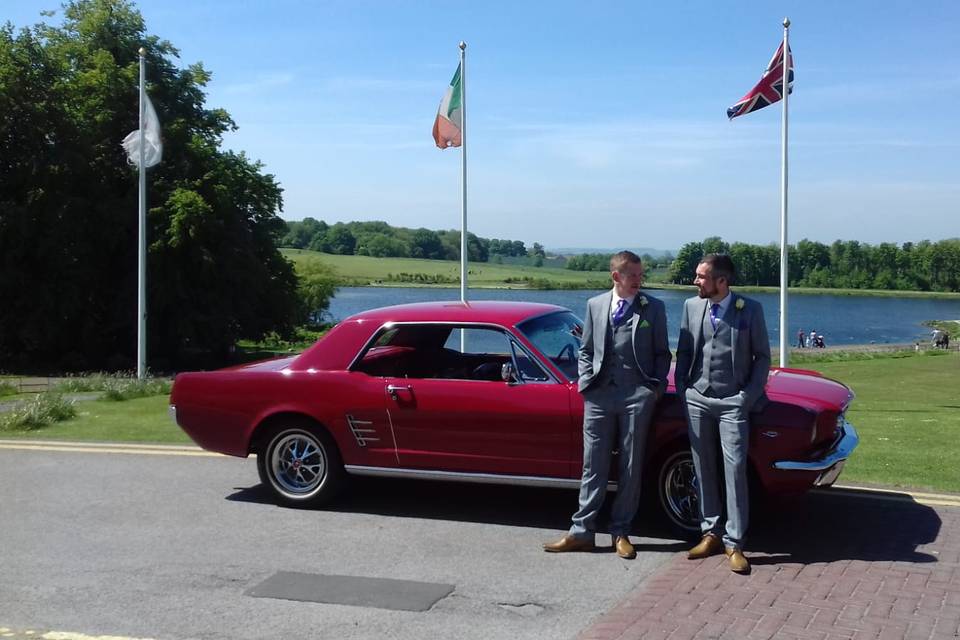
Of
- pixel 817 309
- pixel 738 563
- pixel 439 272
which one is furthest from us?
pixel 817 309

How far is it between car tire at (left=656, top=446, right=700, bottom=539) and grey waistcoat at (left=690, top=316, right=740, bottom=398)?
1.87 feet

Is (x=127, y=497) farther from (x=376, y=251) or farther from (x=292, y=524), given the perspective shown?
(x=376, y=251)

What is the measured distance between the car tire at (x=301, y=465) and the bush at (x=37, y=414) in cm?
585

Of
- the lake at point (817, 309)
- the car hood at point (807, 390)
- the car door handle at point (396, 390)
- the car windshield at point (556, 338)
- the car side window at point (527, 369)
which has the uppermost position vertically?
the car windshield at point (556, 338)

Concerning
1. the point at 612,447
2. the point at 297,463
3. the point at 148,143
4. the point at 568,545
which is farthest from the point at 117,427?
the point at 148,143

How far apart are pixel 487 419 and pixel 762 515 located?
2.15 m

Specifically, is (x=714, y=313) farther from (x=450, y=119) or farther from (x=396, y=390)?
(x=450, y=119)

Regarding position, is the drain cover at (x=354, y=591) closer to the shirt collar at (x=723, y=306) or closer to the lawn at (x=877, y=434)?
the shirt collar at (x=723, y=306)

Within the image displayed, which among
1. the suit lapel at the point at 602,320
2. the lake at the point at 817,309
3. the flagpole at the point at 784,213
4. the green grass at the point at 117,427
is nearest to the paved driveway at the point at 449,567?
the suit lapel at the point at 602,320

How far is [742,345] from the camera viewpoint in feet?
18.9

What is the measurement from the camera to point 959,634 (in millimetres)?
4461

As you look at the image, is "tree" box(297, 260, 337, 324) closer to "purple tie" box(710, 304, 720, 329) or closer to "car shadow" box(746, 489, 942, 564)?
"car shadow" box(746, 489, 942, 564)

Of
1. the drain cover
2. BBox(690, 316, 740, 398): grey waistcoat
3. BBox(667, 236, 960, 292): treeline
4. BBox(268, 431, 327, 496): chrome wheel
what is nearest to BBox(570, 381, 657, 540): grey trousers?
BBox(690, 316, 740, 398): grey waistcoat

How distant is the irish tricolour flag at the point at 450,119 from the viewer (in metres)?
20.2
